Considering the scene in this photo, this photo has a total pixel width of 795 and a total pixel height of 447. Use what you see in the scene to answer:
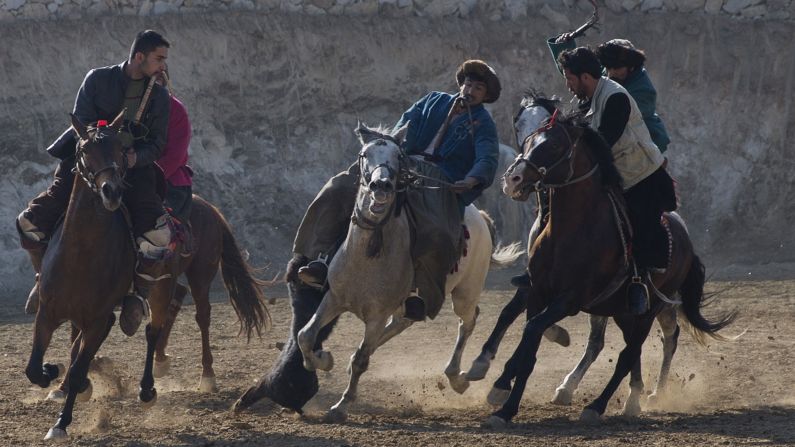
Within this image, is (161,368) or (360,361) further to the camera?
(161,368)

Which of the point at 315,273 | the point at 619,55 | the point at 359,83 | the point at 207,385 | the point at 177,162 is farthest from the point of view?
the point at 359,83

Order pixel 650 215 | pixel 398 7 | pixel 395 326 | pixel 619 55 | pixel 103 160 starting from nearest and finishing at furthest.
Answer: pixel 103 160 < pixel 650 215 < pixel 619 55 < pixel 395 326 < pixel 398 7

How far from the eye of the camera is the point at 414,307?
9.21 meters

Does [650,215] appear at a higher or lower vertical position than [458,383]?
higher

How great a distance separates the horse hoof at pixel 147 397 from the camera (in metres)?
9.98

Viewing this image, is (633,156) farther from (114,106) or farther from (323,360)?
(114,106)

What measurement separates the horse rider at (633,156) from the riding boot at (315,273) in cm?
224

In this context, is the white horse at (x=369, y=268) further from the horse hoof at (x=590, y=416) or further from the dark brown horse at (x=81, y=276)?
the horse hoof at (x=590, y=416)

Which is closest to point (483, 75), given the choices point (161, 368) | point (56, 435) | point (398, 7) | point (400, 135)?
point (400, 135)

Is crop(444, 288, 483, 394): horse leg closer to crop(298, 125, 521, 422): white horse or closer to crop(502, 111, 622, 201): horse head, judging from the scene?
crop(298, 125, 521, 422): white horse

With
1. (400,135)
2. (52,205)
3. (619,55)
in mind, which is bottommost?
(52,205)

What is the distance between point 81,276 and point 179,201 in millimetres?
2236

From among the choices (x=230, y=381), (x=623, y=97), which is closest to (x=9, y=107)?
(x=230, y=381)

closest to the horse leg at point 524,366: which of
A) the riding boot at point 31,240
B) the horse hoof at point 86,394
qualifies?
the horse hoof at point 86,394
